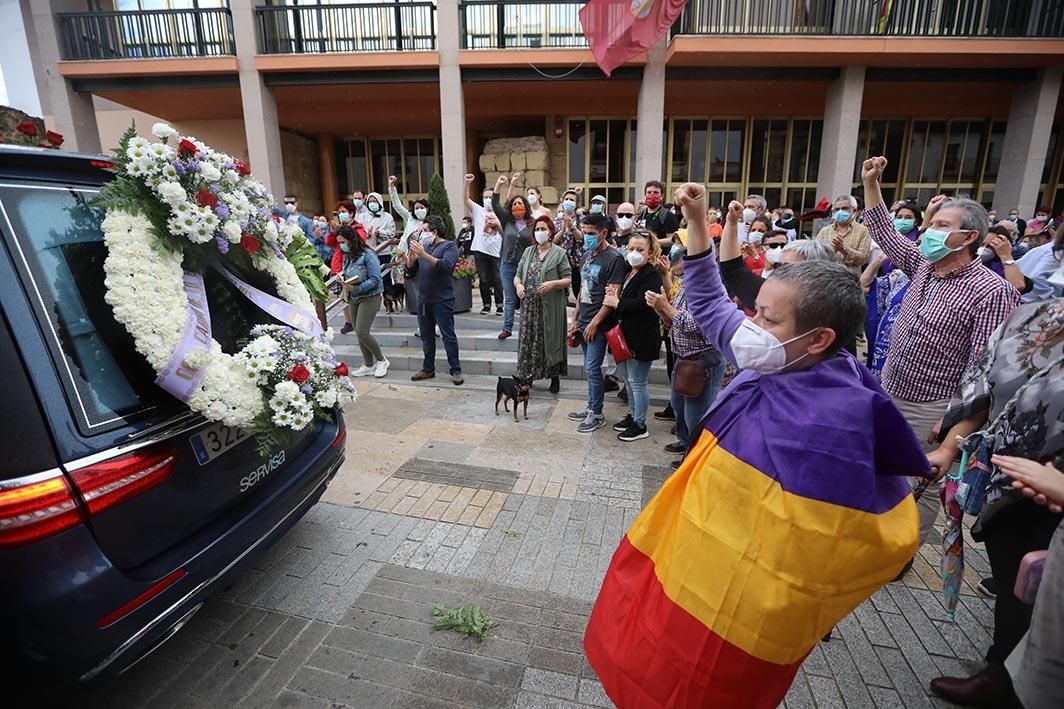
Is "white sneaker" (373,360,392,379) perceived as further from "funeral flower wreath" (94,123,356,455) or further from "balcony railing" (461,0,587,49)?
"balcony railing" (461,0,587,49)

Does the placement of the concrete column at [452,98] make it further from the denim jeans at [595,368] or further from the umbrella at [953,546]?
the umbrella at [953,546]

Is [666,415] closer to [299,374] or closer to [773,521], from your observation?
[299,374]

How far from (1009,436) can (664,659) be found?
59.2 inches

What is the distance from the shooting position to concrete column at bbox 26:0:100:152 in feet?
41.4

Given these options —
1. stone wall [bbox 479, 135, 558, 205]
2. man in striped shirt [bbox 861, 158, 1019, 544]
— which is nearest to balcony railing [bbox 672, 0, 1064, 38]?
stone wall [bbox 479, 135, 558, 205]

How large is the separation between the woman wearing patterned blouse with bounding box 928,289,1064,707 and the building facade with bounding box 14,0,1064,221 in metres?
11.4

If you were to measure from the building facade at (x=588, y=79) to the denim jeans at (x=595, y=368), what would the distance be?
890cm

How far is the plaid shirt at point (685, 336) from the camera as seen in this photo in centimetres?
391

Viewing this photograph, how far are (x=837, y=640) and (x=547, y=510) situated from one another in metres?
1.81

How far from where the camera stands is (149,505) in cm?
188

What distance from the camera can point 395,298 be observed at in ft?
29.5

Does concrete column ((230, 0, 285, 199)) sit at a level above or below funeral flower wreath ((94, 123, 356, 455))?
above

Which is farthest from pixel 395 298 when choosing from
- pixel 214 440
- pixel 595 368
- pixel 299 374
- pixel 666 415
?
pixel 214 440

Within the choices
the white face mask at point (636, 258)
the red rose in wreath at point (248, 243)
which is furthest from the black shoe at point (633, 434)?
the red rose in wreath at point (248, 243)
